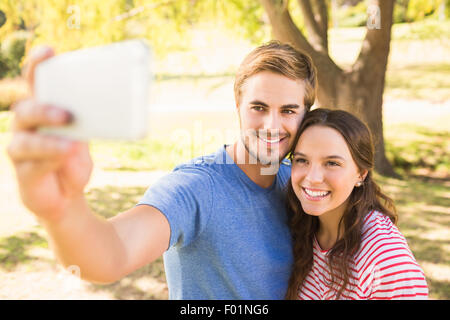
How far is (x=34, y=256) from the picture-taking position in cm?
390

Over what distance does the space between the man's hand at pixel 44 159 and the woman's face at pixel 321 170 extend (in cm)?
116

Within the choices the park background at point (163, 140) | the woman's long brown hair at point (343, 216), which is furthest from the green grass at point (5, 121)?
the woman's long brown hair at point (343, 216)

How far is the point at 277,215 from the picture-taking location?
6.06ft

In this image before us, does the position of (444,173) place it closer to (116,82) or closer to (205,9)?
(205,9)

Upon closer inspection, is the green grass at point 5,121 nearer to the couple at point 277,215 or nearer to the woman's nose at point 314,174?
the couple at point 277,215

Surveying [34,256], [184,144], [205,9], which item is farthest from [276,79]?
[205,9]

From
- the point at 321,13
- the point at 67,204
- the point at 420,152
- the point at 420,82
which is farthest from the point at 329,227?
the point at 420,82

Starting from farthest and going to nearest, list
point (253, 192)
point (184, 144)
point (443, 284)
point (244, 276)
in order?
point (184, 144) → point (443, 284) → point (253, 192) → point (244, 276)

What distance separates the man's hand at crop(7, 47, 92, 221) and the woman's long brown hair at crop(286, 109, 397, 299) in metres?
1.20

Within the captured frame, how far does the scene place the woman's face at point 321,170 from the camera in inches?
72.3

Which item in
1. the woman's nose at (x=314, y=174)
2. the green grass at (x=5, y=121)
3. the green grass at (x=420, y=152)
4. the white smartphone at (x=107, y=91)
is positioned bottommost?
the green grass at (x=420, y=152)

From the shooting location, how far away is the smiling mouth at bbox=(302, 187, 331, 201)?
184 cm

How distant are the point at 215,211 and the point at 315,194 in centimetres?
51

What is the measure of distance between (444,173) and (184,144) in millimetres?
4772
